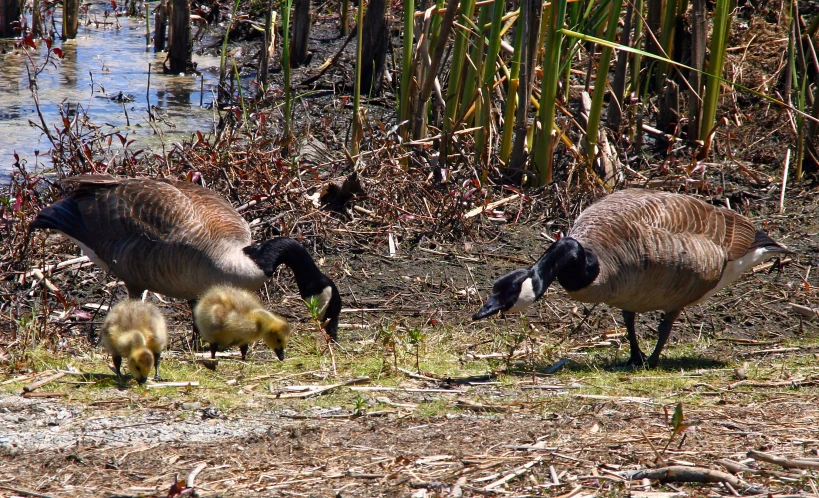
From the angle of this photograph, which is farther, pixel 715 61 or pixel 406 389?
pixel 715 61

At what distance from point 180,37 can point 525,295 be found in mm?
8944

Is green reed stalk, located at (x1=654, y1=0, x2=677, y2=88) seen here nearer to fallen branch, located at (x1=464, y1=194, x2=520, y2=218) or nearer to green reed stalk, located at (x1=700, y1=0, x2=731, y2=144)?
green reed stalk, located at (x1=700, y1=0, x2=731, y2=144)

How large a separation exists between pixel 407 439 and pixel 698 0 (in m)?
5.97

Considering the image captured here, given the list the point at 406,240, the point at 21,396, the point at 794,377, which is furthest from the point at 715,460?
the point at 406,240

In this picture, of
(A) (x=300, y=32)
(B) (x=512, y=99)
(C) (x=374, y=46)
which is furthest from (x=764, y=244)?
(A) (x=300, y=32)

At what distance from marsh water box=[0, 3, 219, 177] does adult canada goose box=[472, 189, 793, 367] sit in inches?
215

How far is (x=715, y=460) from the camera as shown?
11.3ft

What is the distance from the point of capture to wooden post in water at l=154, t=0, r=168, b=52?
13.2 meters

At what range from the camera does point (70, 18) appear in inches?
538

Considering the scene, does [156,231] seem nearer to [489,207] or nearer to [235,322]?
[235,322]

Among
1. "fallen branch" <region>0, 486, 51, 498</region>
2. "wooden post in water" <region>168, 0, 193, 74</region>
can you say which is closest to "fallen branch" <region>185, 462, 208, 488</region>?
"fallen branch" <region>0, 486, 51, 498</region>

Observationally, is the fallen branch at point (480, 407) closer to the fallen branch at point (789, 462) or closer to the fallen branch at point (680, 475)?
the fallen branch at point (680, 475)

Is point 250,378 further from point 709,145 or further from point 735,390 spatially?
point 709,145

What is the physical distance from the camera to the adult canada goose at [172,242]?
19.4ft
